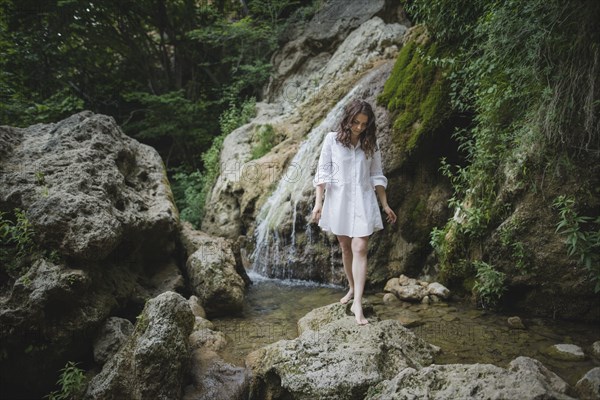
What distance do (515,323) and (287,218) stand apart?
398cm

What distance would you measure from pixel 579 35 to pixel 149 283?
213 inches

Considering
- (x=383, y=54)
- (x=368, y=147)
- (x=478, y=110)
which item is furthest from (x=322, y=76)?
(x=368, y=147)

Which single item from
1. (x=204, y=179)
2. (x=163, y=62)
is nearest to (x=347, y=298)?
(x=204, y=179)

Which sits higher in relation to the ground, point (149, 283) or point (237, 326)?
point (149, 283)

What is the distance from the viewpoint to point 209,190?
10062 mm

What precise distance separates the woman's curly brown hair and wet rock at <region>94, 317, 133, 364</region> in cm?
286

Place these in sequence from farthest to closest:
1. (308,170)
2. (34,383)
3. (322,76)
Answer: (322,76)
(308,170)
(34,383)

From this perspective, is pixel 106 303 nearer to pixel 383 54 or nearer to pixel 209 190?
pixel 209 190

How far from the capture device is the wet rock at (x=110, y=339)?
3224 millimetres

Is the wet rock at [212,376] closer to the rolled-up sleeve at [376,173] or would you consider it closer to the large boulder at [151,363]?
the large boulder at [151,363]

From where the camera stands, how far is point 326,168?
3.75m

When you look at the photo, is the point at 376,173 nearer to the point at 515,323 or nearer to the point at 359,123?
the point at 359,123

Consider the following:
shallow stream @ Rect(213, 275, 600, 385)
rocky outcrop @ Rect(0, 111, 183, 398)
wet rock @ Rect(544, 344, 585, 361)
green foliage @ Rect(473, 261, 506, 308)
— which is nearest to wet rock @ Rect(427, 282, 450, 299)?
shallow stream @ Rect(213, 275, 600, 385)

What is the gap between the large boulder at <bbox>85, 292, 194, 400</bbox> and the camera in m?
2.73
